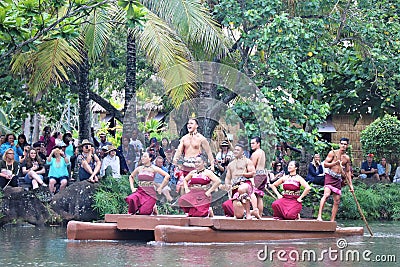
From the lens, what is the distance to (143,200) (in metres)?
14.2

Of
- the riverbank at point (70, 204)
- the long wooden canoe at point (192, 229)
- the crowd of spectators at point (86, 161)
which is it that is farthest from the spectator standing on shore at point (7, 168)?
the long wooden canoe at point (192, 229)

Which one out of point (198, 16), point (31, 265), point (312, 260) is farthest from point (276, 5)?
point (31, 265)

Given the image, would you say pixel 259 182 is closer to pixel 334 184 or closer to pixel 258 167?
pixel 258 167

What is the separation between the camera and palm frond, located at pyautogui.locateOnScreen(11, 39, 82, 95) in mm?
17703

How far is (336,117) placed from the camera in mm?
30172

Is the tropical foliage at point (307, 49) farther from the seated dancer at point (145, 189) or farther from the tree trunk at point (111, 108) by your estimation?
the seated dancer at point (145, 189)

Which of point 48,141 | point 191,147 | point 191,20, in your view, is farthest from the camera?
point 48,141

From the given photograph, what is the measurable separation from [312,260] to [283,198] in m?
3.33

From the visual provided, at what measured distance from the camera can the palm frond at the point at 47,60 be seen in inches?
697

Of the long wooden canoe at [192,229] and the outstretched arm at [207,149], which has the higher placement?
the outstretched arm at [207,149]

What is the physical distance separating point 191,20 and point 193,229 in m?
6.16

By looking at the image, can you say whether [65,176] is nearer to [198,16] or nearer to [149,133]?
[149,133]

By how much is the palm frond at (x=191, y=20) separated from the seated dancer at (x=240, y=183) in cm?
459

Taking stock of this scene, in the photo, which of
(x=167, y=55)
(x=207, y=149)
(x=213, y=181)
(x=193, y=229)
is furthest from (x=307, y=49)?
(x=193, y=229)
